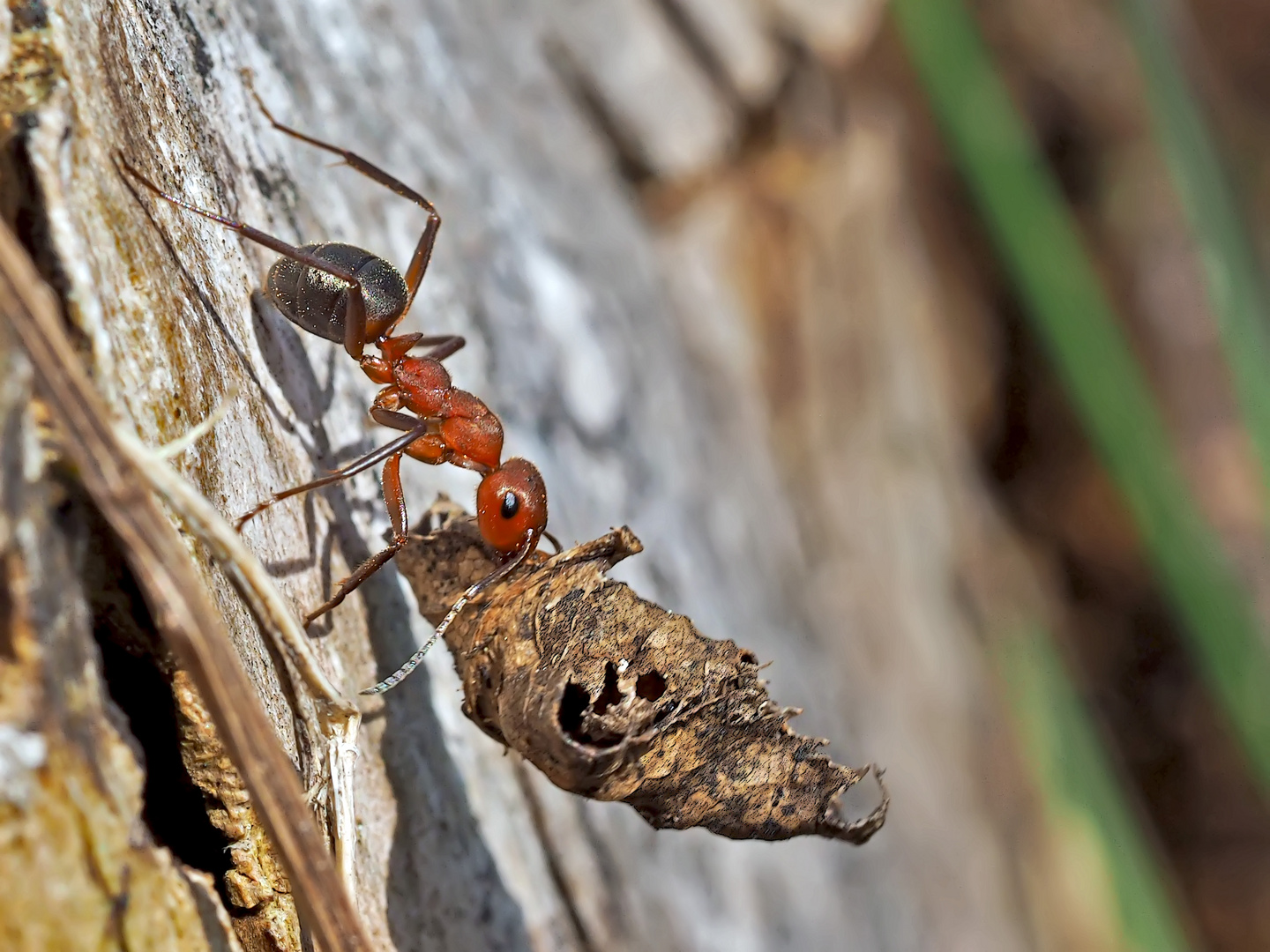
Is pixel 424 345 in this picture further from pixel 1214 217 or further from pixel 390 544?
pixel 1214 217

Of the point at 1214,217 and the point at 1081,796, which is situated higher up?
the point at 1214,217

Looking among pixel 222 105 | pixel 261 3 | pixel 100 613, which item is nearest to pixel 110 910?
pixel 100 613

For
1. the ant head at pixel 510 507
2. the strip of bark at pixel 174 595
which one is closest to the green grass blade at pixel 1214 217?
the ant head at pixel 510 507

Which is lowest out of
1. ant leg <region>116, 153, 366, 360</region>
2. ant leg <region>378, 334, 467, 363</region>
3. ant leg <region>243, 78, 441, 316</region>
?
ant leg <region>116, 153, 366, 360</region>

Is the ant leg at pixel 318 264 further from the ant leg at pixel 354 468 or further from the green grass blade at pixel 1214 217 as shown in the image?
the green grass blade at pixel 1214 217

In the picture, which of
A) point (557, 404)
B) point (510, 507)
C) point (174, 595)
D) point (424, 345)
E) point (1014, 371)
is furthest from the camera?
point (1014, 371)

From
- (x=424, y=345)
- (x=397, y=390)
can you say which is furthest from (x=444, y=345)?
(x=397, y=390)

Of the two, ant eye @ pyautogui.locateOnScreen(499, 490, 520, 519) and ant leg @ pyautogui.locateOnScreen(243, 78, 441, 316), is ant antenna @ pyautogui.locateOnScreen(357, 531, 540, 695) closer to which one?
ant eye @ pyautogui.locateOnScreen(499, 490, 520, 519)

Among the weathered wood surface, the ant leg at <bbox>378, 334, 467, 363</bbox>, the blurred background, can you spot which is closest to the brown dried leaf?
the weathered wood surface
